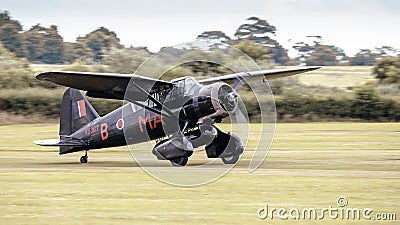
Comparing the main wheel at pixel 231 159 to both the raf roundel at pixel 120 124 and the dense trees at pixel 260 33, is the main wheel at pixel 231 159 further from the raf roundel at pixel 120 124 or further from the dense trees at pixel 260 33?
the dense trees at pixel 260 33

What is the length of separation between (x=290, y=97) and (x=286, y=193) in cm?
3737

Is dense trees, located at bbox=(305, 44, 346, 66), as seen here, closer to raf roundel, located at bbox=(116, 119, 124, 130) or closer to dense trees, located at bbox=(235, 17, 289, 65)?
dense trees, located at bbox=(235, 17, 289, 65)

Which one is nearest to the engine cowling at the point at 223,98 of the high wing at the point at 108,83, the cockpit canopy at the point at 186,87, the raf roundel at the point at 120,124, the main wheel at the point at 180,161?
the cockpit canopy at the point at 186,87

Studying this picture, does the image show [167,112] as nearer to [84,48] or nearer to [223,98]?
[223,98]


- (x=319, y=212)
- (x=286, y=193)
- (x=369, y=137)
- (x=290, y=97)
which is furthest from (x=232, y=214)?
(x=290, y=97)

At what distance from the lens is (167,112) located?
2234cm

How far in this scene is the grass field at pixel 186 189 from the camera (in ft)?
43.9

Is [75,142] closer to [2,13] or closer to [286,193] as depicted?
[286,193]

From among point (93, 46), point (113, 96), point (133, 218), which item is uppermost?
Answer: point (93, 46)

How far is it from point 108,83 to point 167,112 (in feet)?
6.01

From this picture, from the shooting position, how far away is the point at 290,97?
53125 millimetres

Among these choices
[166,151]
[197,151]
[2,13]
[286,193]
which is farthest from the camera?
[2,13]

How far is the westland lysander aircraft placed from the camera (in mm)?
21359

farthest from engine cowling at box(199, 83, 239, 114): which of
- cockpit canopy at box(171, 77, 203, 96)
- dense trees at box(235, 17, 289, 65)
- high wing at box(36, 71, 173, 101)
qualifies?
dense trees at box(235, 17, 289, 65)
